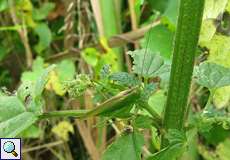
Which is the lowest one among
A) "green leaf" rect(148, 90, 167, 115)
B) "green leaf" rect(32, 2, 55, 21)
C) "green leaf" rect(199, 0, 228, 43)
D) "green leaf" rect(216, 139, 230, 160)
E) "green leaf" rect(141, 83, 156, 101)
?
"green leaf" rect(216, 139, 230, 160)

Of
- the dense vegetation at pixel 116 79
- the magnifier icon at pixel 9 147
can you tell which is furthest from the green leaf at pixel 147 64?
the magnifier icon at pixel 9 147

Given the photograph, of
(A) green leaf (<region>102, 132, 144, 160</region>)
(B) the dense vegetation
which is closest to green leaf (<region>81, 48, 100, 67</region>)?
(B) the dense vegetation

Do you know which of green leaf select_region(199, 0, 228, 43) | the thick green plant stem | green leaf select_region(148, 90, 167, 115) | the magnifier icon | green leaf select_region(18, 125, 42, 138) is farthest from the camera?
green leaf select_region(18, 125, 42, 138)

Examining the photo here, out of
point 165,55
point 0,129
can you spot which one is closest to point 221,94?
point 0,129

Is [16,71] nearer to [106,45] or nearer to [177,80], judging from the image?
[106,45]

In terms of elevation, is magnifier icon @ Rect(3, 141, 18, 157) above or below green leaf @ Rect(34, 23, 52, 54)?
below

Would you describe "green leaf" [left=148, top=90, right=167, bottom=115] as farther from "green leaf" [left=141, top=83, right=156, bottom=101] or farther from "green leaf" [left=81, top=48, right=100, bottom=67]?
"green leaf" [left=141, top=83, right=156, bottom=101]

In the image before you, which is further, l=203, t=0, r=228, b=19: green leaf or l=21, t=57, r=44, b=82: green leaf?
l=21, t=57, r=44, b=82: green leaf
